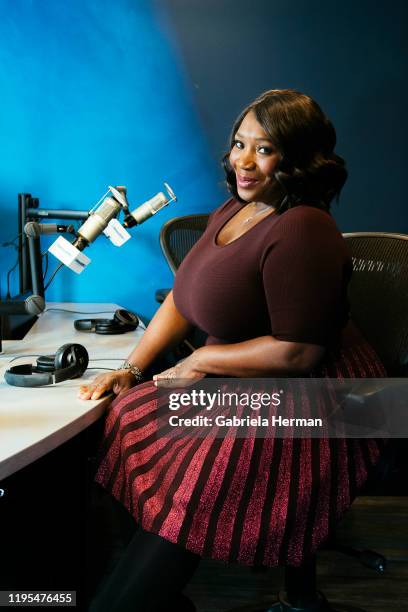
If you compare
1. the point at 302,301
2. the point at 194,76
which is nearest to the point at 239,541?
the point at 302,301

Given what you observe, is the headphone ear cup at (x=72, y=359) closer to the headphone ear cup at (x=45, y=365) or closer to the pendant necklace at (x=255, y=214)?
the headphone ear cup at (x=45, y=365)

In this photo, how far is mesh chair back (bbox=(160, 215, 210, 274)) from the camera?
235 cm

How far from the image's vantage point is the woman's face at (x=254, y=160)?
152 centimetres

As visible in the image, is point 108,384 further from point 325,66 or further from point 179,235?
point 325,66

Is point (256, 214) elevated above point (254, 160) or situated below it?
below

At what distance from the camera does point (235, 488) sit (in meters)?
1.28

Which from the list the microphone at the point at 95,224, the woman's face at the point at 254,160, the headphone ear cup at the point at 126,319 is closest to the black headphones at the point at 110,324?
the headphone ear cup at the point at 126,319

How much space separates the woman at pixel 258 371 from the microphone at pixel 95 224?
481 millimetres

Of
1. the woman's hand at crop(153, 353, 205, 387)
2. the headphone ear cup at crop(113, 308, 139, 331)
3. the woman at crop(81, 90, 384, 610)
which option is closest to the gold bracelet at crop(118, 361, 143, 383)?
the woman at crop(81, 90, 384, 610)

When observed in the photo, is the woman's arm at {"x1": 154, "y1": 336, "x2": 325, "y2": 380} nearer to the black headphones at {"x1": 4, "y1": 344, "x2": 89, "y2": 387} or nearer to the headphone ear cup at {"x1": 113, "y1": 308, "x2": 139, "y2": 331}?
the black headphones at {"x1": 4, "y1": 344, "x2": 89, "y2": 387}

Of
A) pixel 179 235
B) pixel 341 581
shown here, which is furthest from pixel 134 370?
pixel 341 581

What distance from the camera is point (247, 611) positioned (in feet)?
5.96

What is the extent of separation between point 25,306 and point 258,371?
0.91m

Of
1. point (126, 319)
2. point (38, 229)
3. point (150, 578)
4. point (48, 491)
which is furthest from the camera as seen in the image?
point (126, 319)
